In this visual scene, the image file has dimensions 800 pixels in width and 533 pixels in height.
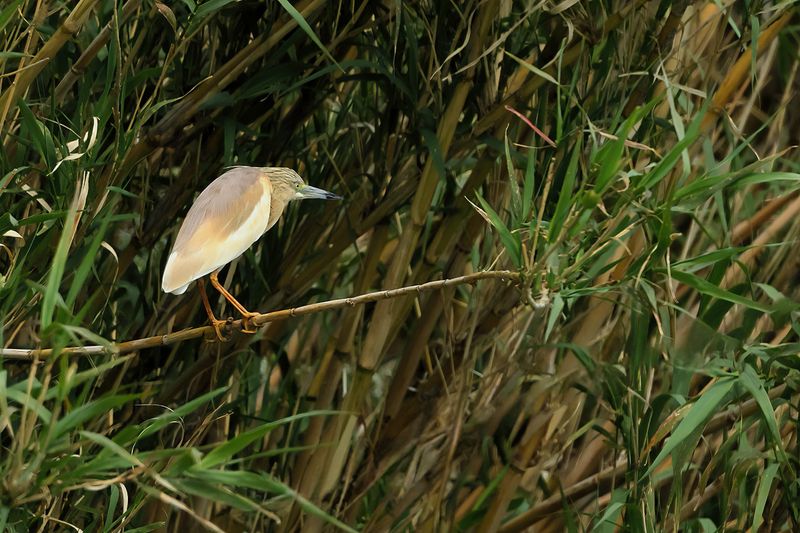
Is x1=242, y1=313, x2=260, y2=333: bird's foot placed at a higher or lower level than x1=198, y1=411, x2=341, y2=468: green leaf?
lower

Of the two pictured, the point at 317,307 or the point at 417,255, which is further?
the point at 417,255

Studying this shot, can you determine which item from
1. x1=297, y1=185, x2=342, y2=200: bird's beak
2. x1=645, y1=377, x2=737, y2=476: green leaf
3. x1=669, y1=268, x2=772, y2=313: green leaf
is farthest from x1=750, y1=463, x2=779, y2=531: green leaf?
x1=297, y1=185, x2=342, y2=200: bird's beak

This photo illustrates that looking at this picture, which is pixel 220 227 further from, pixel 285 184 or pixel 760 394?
pixel 760 394

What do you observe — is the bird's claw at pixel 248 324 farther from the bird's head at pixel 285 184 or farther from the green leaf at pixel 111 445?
the green leaf at pixel 111 445

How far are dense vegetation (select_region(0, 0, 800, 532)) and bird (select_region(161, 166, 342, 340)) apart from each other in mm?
151

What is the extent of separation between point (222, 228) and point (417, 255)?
733 millimetres

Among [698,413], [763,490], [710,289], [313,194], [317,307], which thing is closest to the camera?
[317,307]

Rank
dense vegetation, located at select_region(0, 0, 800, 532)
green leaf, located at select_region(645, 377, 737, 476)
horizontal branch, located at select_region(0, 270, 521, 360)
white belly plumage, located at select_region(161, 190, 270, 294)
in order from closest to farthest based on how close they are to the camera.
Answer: horizontal branch, located at select_region(0, 270, 521, 360), white belly plumage, located at select_region(161, 190, 270, 294), green leaf, located at select_region(645, 377, 737, 476), dense vegetation, located at select_region(0, 0, 800, 532)

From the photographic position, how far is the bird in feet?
5.08

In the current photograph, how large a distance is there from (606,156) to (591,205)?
0.10 metres

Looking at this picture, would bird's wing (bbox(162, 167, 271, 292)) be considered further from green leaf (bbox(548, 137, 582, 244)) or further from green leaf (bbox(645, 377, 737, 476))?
green leaf (bbox(645, 377, 737, 476))

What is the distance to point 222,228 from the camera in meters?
1.59

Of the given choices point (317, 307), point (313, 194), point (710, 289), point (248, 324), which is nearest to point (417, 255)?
point (313, 194)

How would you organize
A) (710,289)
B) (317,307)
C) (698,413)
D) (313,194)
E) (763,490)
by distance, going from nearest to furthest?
(317,307)
(710,289)
(698,413)
(763,490)
(313,194)
